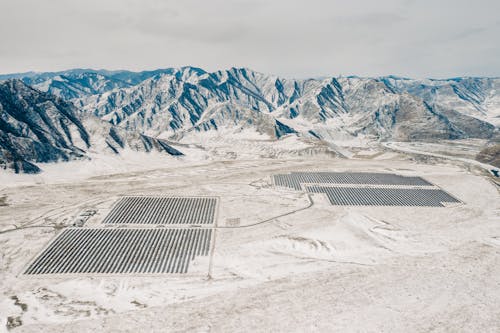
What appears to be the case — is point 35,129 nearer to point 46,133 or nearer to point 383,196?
point 46,133

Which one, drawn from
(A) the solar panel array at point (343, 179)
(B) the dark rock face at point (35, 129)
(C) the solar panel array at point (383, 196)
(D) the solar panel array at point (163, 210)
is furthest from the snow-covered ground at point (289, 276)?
(B) the dark rock face at point (35, 129)

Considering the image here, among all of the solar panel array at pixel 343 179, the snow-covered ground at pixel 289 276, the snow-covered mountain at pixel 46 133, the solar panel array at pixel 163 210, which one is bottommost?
the snow-covered ground at pixel 289 276

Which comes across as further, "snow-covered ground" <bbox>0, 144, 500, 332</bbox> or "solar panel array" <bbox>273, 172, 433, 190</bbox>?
"solar panel array" <bbox>273, 172, 433, 190</bbox>

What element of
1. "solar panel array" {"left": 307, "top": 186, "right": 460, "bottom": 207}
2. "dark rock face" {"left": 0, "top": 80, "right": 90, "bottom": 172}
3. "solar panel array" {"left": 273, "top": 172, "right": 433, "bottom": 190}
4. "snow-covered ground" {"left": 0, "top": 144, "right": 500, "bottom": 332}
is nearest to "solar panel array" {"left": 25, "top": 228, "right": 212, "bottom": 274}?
"snow-covered ground" {"left": 0, "top": 144, "right": 500, "bottom": 332}

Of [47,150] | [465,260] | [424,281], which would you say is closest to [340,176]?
[465,260]

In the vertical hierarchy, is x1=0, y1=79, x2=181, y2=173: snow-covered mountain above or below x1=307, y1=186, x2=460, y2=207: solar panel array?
above

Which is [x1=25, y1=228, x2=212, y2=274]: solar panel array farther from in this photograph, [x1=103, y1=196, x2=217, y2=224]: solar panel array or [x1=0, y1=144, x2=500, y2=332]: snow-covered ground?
[x1=103, y1=196, x2=217, y2=224]: solar panel array

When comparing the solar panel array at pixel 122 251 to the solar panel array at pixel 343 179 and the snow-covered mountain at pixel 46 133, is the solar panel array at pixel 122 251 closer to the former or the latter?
the solar panel array at pixel 343 179
